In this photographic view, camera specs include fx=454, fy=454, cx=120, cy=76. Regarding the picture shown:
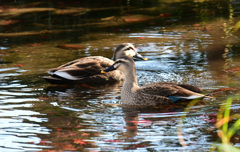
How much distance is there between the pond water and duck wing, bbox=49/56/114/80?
235 millimetres

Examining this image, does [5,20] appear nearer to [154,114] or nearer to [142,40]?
[142,40]

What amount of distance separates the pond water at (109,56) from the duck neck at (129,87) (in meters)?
0.23

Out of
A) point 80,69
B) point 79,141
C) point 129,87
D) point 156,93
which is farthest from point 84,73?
point 79,141

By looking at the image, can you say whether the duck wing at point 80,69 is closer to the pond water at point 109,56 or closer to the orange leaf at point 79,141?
the pond water at point 109,56

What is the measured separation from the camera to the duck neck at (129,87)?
266 inches

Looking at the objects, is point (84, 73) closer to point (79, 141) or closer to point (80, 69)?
point (80, 69)

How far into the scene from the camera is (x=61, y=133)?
5609mm

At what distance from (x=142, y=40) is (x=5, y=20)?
5075 mm

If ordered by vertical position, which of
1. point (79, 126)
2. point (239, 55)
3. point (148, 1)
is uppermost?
point (148, 1)

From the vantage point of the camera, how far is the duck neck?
22.2 feet

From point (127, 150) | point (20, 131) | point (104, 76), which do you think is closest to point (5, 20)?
point (104, 76)

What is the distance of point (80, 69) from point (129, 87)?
1545 millimetres

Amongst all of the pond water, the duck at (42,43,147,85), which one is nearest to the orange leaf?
the pond water

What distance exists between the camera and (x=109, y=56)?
31.7 ft
